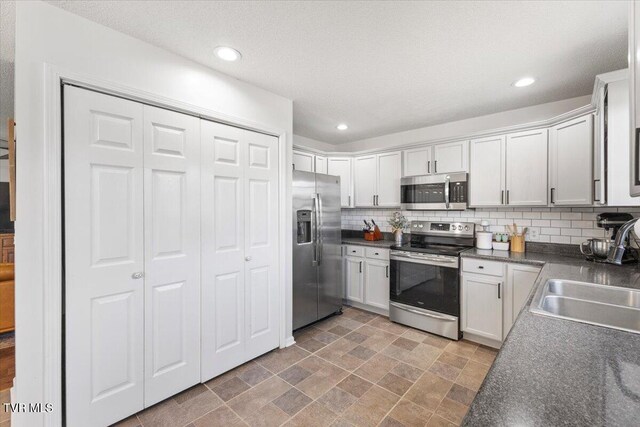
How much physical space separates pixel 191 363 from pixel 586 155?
3646 mm

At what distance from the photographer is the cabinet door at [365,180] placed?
4.08 metres

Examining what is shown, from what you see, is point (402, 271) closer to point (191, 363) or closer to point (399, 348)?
point (399, 348)

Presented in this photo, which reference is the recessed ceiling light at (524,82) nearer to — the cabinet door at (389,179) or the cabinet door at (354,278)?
the cabinet door at (389,179)

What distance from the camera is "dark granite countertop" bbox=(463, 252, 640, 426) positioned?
62cm

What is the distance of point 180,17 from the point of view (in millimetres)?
1663

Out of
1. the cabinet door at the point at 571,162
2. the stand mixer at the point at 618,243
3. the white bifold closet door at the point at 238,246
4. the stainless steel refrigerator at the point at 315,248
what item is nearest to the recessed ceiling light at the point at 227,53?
the white bifold closet door at the point at 238,246

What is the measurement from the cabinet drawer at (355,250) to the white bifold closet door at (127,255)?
7.28 ft

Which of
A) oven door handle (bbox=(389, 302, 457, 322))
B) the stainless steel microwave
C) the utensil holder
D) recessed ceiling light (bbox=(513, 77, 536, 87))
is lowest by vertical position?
oven door handle (bbox=(389, 302, 457, 322))

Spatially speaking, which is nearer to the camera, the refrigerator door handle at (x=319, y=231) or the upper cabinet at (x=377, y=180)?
the refrigerator door handle at (x=319, y=231)

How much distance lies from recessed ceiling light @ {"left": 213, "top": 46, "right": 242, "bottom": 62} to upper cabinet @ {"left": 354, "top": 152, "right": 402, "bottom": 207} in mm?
2440

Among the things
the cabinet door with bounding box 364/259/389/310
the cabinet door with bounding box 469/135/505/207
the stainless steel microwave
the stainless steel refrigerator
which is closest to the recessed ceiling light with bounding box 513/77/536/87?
the cabinet door with bounding box 469/135/505/207

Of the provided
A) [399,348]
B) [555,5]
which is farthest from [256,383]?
[555,5]

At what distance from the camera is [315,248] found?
329 centimetres

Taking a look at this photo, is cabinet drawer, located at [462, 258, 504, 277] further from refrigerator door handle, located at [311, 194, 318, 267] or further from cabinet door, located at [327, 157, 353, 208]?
cabinet door, located at [327, 157, 353, 208]
